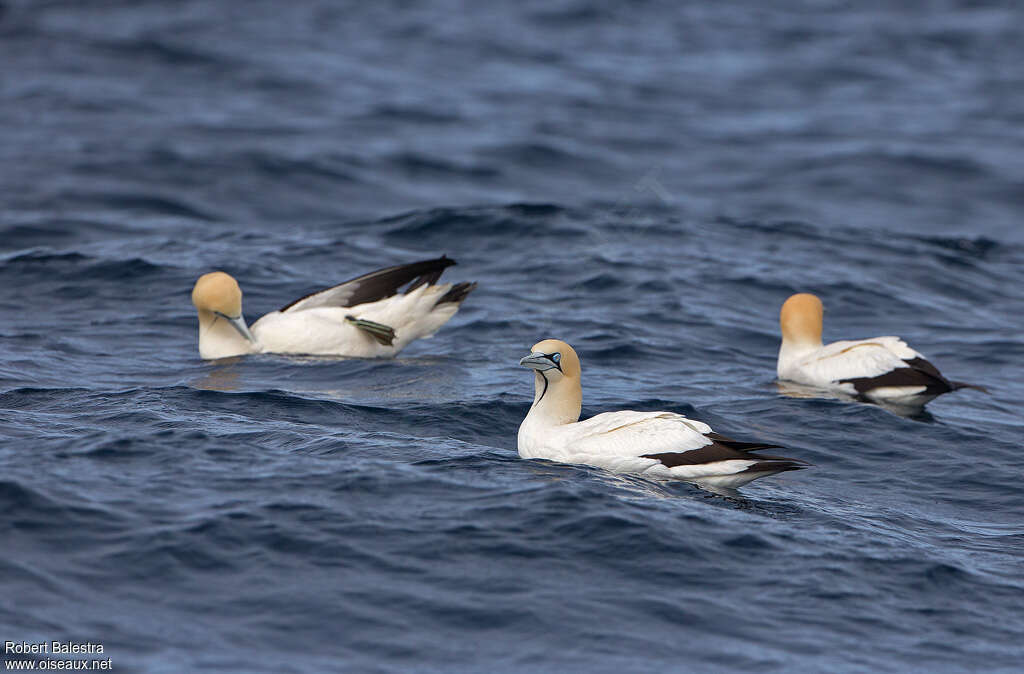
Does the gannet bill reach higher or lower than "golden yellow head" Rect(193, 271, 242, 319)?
lower

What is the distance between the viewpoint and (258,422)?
1020 centimetres

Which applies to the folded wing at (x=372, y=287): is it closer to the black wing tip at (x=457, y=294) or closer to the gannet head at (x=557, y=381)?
the black wing tip at (x=457, y=294)

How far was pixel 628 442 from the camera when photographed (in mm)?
9281

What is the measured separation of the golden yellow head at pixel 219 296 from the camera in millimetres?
12953

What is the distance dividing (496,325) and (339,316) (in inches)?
83.2

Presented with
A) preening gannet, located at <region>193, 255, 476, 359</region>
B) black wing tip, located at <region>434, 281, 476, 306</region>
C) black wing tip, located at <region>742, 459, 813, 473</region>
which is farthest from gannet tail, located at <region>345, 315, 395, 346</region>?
black wing tip, located at <region>742, 459, 813, 473</region>

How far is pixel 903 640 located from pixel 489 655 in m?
2.20

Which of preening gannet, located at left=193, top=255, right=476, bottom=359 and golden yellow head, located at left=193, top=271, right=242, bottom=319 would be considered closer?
golden yellow head, located at left=193, top=271, right=242, bottom=319

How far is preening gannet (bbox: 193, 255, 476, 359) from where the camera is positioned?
43.1ft

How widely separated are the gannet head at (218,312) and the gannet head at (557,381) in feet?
13.7

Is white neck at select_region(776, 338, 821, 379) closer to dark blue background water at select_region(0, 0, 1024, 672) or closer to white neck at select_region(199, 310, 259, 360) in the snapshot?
dark blue background water at select_region(0, 0, 1024, 672)

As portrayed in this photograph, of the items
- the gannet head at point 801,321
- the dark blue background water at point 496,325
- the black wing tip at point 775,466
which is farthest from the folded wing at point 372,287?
the black wing tip at point 775,466

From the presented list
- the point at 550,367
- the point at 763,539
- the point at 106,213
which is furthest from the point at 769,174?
the point at 763,539

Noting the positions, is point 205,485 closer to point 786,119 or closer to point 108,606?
point 108,606
